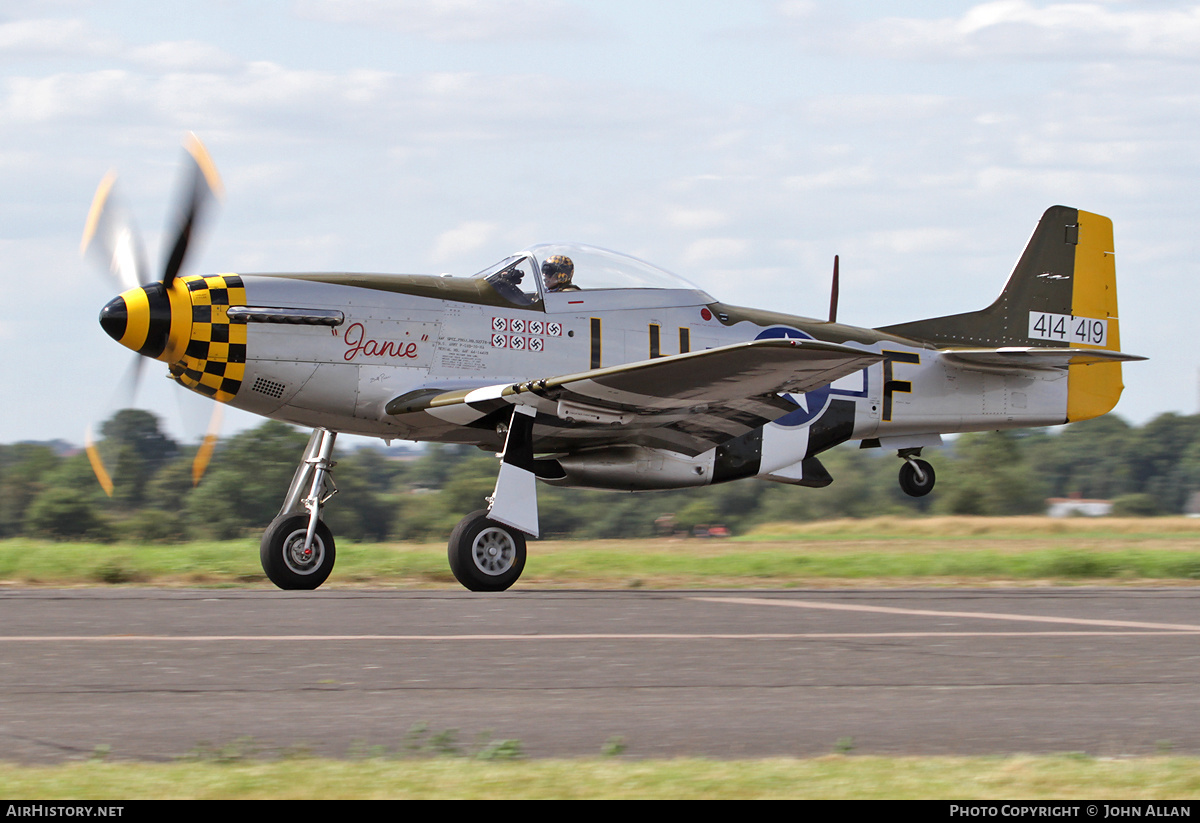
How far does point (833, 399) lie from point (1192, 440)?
1445 inches

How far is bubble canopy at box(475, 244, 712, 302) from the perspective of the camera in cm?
1206

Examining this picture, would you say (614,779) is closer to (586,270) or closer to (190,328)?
(190,328)

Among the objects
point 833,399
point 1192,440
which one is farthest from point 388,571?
point 1192,440

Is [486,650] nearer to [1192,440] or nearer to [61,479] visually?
[61,479]

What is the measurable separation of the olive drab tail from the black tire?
5.63ft

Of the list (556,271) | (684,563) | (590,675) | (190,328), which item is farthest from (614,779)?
(684,563)

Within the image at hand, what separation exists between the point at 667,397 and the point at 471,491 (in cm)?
2428

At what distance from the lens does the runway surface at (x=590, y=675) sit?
17.2 ft

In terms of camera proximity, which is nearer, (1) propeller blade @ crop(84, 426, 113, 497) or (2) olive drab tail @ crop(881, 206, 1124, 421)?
(1) propeller blade @ crop(84, 426, 113, 497)

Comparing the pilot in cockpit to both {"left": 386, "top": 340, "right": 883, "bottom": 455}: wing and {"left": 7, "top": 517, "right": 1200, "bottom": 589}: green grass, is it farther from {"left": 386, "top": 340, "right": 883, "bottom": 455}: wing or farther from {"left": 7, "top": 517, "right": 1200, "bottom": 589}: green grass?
{"left": 7, "top": 517, "right": 1200, "bottom": 589}: green grass

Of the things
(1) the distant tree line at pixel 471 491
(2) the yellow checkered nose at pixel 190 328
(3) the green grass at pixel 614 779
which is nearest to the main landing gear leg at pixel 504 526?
(2) the yellow checkered nose at pixel 190 328

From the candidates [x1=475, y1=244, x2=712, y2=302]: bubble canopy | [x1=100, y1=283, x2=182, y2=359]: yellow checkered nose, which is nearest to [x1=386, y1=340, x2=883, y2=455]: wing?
[x1=475, y1=244, x2=712, y2=302]: bubble canopy

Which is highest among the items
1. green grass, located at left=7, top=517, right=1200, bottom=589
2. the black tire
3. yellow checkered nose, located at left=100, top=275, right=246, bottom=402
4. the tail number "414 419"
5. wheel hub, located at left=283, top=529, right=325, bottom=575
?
the tail number "414 419"

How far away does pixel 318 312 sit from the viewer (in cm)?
1124
